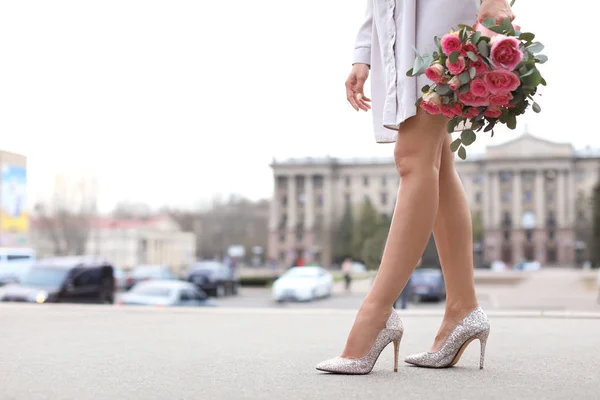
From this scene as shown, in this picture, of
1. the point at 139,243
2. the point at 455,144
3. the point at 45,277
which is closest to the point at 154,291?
the point at 45,277

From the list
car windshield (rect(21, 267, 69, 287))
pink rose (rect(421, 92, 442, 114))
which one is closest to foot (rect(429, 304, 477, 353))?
pink rose (rect(421, 92, 442, 114))

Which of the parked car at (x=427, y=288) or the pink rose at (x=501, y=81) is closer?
the pink rose at (x=501, y=81)

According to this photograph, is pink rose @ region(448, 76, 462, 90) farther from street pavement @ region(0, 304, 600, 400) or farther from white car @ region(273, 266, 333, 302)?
white car @ region(273, 266, 333, 302)

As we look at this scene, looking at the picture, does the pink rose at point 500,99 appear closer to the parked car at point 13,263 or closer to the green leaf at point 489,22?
the green leaf at point 489,22

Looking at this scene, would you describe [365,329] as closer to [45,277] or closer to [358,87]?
[358,87]

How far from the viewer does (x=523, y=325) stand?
450 centimetres

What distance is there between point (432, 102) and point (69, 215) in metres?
78.7

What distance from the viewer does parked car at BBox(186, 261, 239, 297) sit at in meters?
39.0

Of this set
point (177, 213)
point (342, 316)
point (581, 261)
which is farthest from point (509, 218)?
point (342, 316)

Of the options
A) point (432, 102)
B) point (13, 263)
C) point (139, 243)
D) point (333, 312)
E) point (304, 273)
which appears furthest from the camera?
point (139, 243)

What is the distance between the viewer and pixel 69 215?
78062mm

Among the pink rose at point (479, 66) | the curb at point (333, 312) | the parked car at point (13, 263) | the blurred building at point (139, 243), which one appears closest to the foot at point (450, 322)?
the pink rose at point (479, 66)

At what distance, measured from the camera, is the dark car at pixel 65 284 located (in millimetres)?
20562

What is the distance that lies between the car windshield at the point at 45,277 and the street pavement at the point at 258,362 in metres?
17.2
